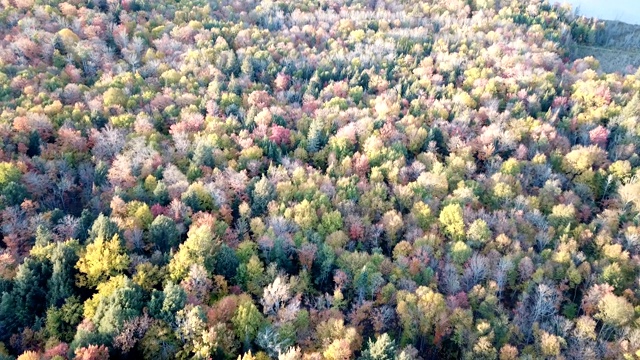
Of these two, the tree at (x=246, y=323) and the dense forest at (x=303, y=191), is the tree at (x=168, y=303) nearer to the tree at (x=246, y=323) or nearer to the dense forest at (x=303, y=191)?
the dense forest at (x=303, y=191)

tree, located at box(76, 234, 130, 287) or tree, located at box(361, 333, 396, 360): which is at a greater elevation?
tree, located at box(76, 234, 130, 287)

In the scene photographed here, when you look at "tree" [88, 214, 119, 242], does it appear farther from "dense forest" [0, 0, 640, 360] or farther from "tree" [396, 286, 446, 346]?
"tree" [396, 286, 446, 346]

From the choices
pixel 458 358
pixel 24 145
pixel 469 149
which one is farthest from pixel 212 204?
pixel 469 149

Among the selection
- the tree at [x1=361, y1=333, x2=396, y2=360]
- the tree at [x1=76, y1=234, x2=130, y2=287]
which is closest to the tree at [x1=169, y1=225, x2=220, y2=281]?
the tree at [x1=76, y1=234, x2=130, y2=287]

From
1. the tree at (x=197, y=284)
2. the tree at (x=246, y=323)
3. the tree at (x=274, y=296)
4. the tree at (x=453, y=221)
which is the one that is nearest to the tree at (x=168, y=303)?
the tree at (x=197, y=284)

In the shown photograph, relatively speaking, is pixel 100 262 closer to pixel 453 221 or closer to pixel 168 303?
pixel 168 303

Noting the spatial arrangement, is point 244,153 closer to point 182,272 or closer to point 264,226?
point 264,226
